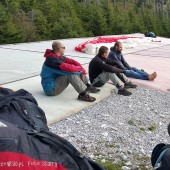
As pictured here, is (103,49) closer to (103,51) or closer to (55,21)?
(103,51)

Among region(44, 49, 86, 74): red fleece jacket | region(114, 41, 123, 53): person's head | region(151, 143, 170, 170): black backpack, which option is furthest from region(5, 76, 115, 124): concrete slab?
region(151, 143, 170, 170): black backpack

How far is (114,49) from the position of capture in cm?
851

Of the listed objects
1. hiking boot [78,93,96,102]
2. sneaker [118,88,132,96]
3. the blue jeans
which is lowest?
the blue jeans

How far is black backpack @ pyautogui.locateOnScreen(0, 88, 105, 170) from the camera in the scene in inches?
90.9

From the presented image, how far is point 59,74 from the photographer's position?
6.35 m

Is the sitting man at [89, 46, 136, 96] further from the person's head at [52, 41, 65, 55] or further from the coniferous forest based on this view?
the coniferous forest

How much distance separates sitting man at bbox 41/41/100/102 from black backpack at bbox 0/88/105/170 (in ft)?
10.4

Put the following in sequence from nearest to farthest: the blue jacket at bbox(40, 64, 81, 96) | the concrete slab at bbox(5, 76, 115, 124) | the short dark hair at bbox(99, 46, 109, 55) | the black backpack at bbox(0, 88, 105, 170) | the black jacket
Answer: the black backpack at bbox(0, 88, 105, 170), the concrete slab at bbox(5, 76, 115, 124), the blue jacket at bbox(40, 64, 81, 96), the black jacket, the short dark hair at bbox(99, 46, 109, 55)

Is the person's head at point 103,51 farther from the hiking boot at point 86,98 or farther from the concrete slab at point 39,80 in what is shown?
the hiking boot at point 86,98

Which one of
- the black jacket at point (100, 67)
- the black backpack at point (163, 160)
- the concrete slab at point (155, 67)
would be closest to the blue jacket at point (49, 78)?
the black jacket at point (100, 67)

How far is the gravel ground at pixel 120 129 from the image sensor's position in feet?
15.1

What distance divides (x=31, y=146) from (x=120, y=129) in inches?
126

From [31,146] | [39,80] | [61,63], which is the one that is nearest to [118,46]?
[39,80]

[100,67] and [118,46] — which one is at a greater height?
[118,46]
